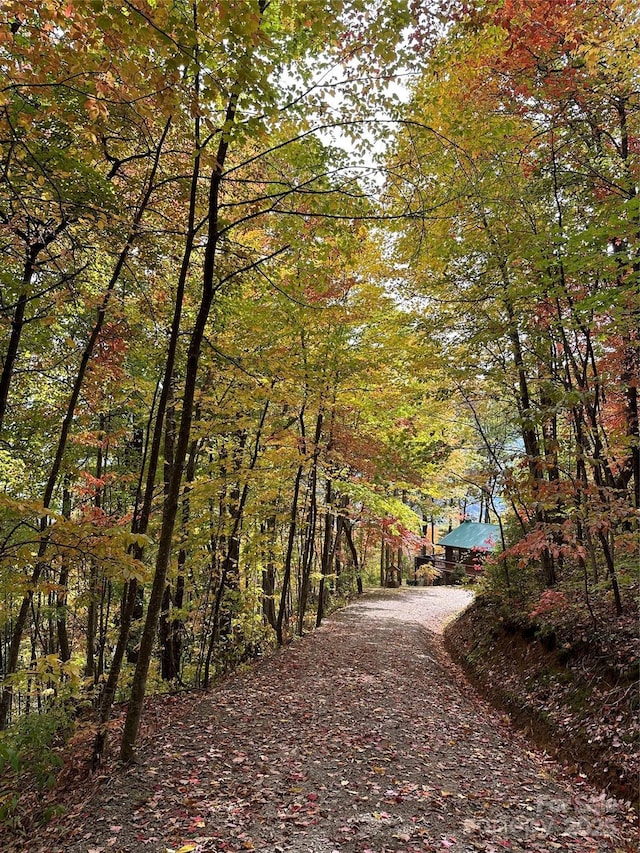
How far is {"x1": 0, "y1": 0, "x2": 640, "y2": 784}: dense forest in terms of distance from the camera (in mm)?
3574

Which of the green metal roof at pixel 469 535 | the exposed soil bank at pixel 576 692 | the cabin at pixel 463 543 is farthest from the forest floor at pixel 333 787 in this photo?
the green metal roof at pixel 469 535

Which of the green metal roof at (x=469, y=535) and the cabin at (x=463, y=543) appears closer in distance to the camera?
the cabin at (x=463, y=543)

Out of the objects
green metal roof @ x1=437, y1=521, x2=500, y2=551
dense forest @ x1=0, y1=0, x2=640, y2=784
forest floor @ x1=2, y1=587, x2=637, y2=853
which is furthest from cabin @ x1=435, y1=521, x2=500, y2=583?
forest floor @ x1=2, y1=587, x2=637, y2=853

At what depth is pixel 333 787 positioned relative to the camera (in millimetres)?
4312

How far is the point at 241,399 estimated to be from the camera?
278 inches

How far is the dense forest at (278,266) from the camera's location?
357 centimetres

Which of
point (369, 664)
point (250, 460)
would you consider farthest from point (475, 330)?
point (369, 664)

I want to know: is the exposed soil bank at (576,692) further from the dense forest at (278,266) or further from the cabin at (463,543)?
the cabin at (463,543)

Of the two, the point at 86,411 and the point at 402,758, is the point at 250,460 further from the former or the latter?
the point at 402,758

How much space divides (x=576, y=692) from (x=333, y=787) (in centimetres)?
335

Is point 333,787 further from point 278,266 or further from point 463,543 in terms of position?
point 463,543

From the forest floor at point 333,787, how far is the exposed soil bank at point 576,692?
9.0 inches

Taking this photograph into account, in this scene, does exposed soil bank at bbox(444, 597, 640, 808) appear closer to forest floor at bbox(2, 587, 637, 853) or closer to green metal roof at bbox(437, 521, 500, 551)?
forest floor at bbox(2, 587, 637, 853)

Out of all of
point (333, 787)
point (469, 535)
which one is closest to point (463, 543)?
point (469, 535)
